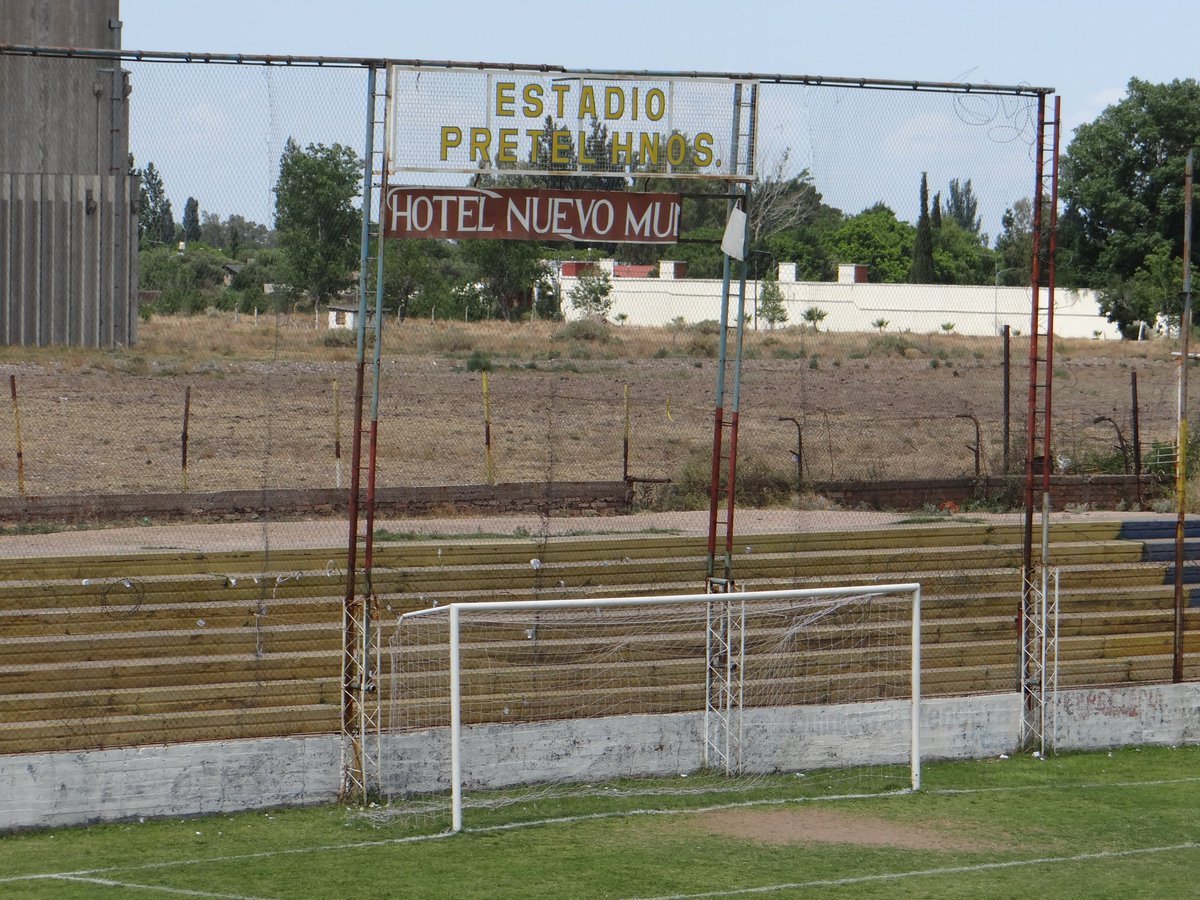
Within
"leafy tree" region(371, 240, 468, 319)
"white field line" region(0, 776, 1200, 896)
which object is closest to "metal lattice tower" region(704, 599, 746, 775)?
"white field line" region(0, 776, 1200, 896)

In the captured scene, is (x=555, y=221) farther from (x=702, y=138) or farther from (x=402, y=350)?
(x=402, y=350)

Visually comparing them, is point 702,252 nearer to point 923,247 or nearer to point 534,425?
point 923,247

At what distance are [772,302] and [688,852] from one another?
5.13m

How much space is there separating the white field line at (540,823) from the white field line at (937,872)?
160 cm

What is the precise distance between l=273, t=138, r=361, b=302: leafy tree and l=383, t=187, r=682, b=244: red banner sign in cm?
49

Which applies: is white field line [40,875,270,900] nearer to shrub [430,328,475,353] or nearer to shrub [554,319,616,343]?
shrub [430,328,475,353]

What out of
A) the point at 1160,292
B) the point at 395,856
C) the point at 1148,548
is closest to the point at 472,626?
the point at 395,856

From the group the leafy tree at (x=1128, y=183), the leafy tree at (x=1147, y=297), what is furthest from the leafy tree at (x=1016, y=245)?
the leafy tree at (x=1128, y=183)

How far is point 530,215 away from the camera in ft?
33.8

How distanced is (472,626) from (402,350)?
7.50 m

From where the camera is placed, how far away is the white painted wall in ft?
43.5

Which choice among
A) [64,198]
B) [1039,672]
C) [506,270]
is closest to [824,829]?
[1039,672]

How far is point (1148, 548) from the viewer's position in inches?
550

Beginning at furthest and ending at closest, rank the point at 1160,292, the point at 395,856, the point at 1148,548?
the point at 1160,292 → the point at 1148,548 → the point at 395,856
